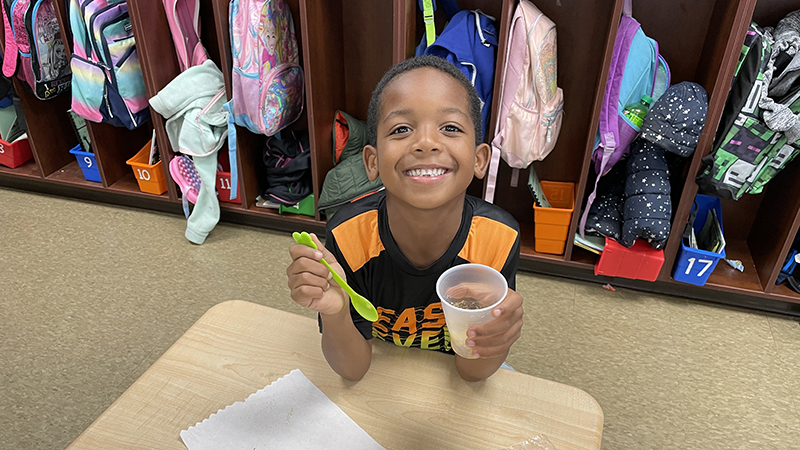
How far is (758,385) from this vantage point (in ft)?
6.32

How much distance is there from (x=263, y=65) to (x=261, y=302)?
99 centimetres

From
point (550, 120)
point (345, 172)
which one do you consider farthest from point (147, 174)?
point (550, 120)

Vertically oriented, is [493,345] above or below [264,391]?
above

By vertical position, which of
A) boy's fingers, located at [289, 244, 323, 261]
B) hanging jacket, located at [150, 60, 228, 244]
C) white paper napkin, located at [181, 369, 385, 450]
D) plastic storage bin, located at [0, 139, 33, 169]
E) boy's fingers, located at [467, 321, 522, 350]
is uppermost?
boy's fingers, located at [289, 244, 323, 261]

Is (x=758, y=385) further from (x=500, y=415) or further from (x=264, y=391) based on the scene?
(x=264, y=391)

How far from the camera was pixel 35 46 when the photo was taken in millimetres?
2574

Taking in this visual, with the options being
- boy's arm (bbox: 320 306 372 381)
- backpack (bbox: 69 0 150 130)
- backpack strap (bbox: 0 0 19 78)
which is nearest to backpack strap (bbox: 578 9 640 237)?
boy's arm (bbox: 320 306 372 381)

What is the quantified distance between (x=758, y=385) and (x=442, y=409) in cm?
158

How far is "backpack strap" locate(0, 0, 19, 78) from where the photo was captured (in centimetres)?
258

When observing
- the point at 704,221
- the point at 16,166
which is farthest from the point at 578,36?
the point at 16,166

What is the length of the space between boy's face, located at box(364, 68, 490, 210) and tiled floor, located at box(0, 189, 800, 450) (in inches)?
46.9

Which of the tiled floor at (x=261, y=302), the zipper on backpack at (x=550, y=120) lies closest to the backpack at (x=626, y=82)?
the zipper on backpack at (x=550, y=120)

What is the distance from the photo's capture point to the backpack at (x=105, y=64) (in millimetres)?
2393

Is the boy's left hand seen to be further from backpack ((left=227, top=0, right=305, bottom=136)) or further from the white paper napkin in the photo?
backpack ((left=227, top=0, right=305, bottom=136))
